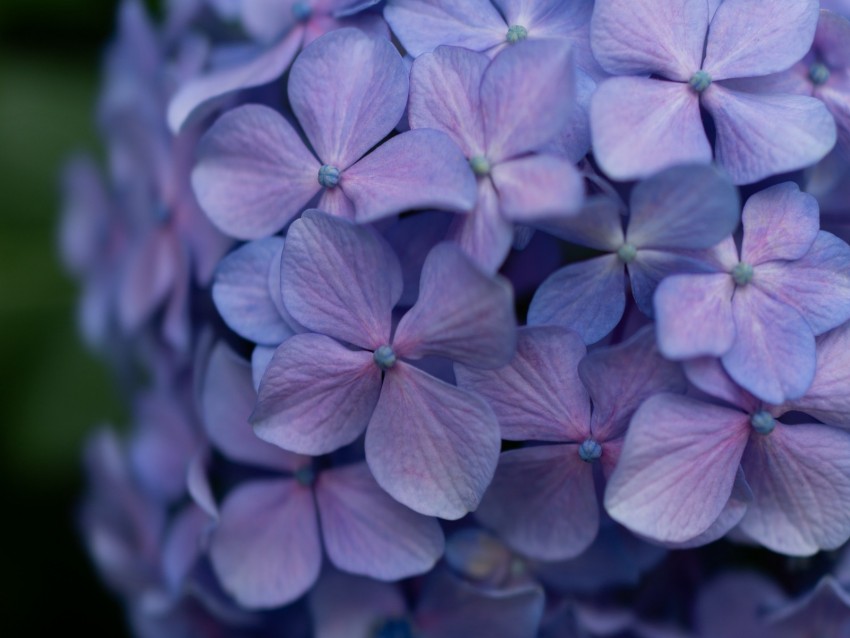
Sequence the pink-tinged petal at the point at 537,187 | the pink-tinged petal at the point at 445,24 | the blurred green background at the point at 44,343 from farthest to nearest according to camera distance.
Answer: the blurred green background at the point at 44,343
the pink-tinged petal at the point at 445,24
the pink-tinged petal at the point at 537,187

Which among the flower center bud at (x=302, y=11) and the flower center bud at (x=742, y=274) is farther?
the flower center bud at (x=302, y=11)

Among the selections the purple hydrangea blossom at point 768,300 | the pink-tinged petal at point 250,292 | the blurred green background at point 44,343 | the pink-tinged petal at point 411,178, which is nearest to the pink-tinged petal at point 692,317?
the purple hydrangea blossom at point 768,300

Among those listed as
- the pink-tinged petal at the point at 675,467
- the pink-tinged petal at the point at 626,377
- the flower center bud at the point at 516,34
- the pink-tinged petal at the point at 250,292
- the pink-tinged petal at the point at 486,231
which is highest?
the flower center bud at the point at 516,34

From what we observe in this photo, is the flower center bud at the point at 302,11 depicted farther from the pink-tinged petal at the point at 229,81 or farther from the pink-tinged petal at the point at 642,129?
the pink-tinged petal at the point at 642,129

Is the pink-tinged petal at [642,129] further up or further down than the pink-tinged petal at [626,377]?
further up

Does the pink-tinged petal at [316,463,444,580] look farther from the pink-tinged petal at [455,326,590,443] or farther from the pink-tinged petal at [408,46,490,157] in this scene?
the pink-tinged petal at [408,46,490,157]

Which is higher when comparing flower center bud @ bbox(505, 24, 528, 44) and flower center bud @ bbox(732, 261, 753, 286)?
flower center bud @ bbox(505, 24, 528, 44)

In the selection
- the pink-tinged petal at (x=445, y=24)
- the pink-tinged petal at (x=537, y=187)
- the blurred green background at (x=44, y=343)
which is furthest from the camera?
the blurred green background at (x=44, y=343)

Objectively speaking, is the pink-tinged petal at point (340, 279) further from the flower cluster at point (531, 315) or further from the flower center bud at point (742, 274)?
the flower center bud at point (742, 274)

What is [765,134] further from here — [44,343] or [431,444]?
[44,343]

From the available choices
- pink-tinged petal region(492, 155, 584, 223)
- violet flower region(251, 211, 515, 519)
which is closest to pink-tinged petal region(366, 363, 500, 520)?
violet flower region(251, 211, 515, 519)
